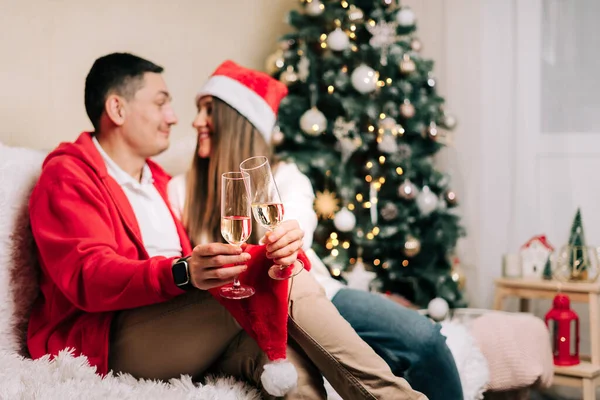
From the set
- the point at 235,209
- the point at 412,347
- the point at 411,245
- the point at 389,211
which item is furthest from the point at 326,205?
the point at 235,209

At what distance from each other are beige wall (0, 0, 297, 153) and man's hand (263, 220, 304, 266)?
131cm

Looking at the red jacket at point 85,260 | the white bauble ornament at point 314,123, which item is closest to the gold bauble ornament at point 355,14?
the white bauble ornament at point 314,123

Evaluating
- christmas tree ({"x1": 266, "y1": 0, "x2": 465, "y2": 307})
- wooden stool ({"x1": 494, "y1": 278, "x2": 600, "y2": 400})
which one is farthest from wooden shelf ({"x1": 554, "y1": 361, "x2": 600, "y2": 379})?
christmas tree ({"x1": 266, "y1": 0, "x2": 465, "y2": 307})

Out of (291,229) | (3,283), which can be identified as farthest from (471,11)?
(3,283)

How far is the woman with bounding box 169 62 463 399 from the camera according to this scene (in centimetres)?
190

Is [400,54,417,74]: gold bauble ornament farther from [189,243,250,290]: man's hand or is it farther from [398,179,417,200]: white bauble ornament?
[189,243,250,290]: man's hand

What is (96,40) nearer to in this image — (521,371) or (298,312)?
(298,312)

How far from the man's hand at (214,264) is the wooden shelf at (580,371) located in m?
1.86

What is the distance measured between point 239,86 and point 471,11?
186 cm

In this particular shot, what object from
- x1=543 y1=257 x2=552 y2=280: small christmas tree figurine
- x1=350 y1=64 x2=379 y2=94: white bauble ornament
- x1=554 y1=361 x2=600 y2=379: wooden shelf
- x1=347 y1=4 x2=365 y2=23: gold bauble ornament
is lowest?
x1=554 y1=361 x2=600 y2=379: wooden shelf

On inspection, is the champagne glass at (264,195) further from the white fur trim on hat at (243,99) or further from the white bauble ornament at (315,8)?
the white bauble ornament at (315,8)

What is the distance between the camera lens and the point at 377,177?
328 centimetres

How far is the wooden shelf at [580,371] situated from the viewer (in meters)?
2.76

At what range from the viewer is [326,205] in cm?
314
